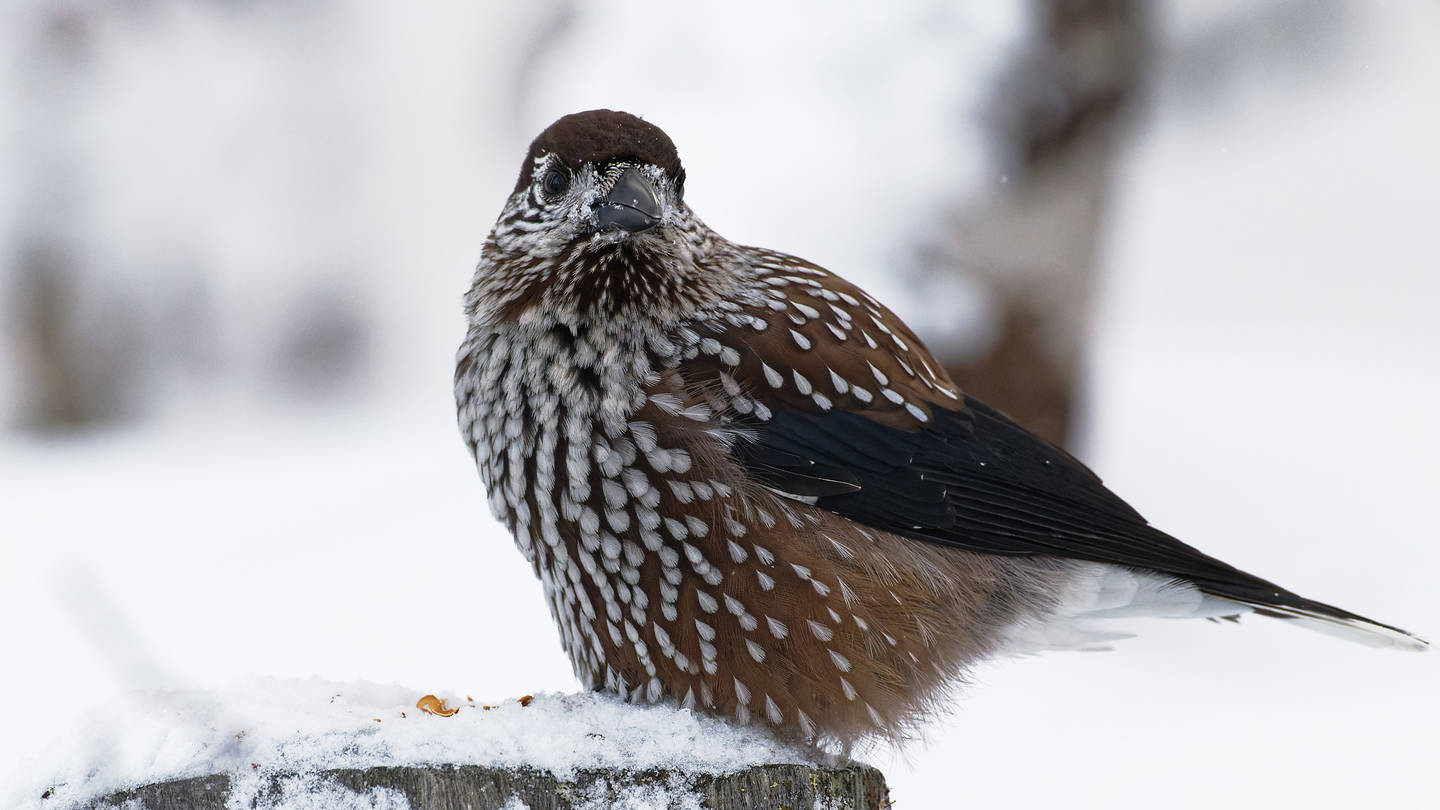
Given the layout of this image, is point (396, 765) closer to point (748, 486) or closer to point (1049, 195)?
point (748, 486)

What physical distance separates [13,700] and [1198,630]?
4.69 metres

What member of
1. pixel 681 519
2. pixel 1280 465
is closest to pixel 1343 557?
pixel 1280 465

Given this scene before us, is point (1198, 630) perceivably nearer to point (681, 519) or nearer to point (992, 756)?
point (992, 756)

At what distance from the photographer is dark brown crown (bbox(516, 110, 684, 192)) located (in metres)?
2.51

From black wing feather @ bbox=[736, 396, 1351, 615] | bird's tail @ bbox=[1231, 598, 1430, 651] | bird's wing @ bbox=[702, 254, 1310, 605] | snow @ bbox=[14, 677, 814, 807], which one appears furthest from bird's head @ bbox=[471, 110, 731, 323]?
bird's tail @ bbox=[1231, 598, 1430, 651]

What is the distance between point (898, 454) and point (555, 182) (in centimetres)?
101

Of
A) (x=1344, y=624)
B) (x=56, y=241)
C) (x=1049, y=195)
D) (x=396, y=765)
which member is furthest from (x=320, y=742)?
(x=56, y=241)

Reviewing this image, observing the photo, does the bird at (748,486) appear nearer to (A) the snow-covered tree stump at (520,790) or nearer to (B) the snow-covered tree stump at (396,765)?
(B) the snow-covered tree stump at (396,765)

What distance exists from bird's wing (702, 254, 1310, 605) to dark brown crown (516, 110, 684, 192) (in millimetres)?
409

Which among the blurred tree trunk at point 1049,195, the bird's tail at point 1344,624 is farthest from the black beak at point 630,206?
the blurred tree trunk at point 1049,195

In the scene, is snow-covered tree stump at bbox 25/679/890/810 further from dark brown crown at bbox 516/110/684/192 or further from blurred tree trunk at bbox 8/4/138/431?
blurred tree trunk at bbox 8/4/138/431

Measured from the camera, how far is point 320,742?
5.85 feet

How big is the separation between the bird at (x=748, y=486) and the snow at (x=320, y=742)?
0.94ft

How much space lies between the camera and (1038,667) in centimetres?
495
